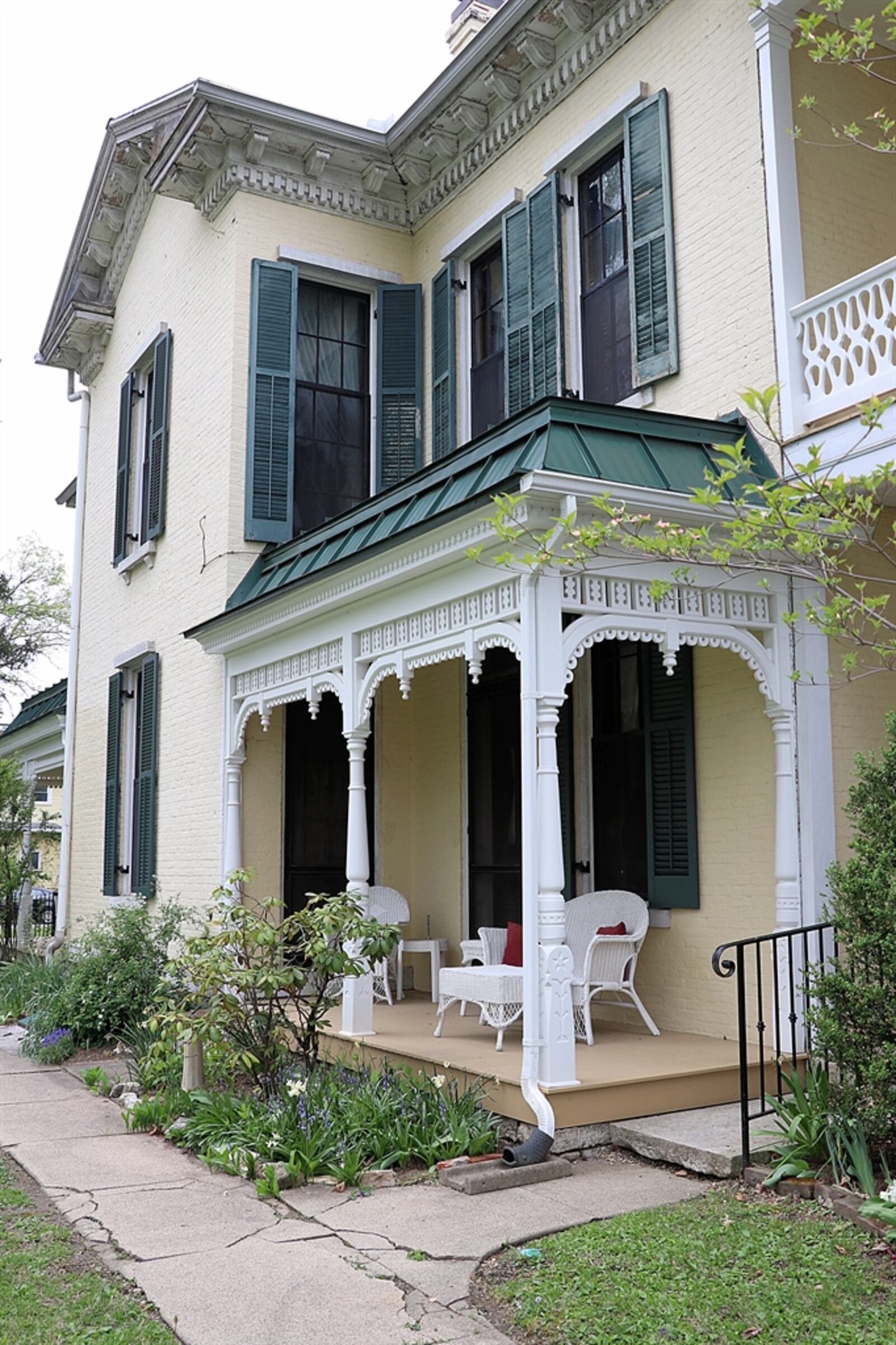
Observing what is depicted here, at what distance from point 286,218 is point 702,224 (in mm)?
4852

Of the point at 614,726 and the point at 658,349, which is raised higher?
the point at 658,349

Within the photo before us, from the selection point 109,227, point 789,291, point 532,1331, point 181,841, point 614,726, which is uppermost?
point 109,227

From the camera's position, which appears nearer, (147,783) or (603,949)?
(603,949)

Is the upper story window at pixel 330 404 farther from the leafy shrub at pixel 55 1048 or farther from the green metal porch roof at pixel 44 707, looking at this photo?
the green metal porch roof at pixel 44 707

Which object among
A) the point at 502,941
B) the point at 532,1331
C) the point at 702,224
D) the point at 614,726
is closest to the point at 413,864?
the point at 502,941

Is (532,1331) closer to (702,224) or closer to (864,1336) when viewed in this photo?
(864,1336)

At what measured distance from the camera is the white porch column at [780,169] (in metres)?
7.16

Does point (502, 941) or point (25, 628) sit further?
point (25, 628)

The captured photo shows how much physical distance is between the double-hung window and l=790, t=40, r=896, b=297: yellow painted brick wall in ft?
25.3

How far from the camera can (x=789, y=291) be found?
→ 719cm

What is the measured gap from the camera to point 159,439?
13125mm

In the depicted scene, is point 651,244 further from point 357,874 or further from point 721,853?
point 357,874

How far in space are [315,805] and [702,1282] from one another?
6.89 metres

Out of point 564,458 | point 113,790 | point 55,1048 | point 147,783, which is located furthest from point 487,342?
point 55,1048
